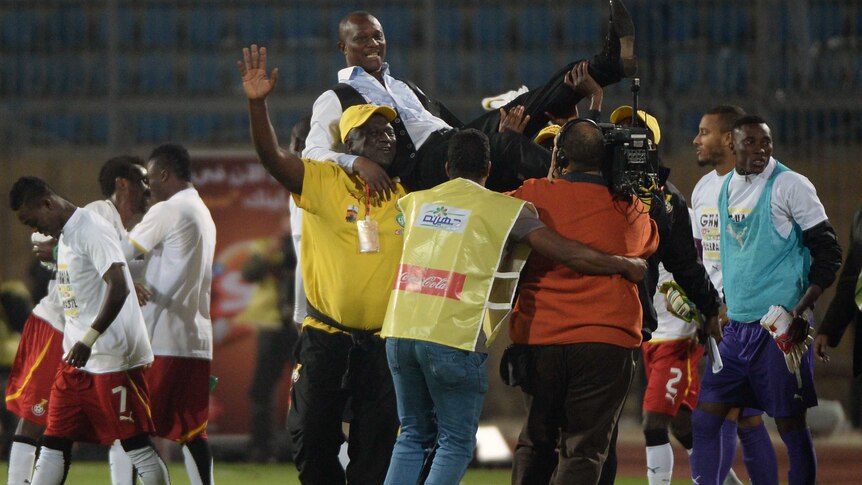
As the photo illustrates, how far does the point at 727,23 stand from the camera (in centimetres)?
1369

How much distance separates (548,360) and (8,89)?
29.2 ft

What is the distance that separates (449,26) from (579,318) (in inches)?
324

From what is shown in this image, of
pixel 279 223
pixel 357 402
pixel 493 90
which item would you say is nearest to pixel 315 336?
pixel 357 402

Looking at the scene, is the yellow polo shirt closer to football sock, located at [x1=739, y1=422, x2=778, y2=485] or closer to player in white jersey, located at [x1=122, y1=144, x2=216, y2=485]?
player in white jersey, located at [x1=122, y1=144, x2=216, y2=485]

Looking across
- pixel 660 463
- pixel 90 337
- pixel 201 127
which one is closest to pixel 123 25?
pixel 201 127

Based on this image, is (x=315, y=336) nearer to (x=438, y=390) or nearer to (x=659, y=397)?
(x=438, y=390)

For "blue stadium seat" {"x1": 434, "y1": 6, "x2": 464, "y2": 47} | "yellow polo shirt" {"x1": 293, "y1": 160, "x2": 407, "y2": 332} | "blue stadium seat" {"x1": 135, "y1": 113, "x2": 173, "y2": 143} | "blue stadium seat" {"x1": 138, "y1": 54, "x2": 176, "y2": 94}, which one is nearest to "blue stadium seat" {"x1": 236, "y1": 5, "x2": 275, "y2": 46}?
"blue stadium seat" {"x1": 138, "y1": 54, "x2": 176, "y2": 94}

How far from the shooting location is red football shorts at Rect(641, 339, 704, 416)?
8188 mm

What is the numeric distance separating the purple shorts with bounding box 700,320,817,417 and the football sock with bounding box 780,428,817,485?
132mm

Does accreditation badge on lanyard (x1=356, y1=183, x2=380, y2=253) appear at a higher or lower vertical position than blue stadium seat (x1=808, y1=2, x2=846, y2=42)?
lower

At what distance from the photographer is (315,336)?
6434mm

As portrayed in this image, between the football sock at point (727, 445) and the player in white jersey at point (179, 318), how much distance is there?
2884 mm

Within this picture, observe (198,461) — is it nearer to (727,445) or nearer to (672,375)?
(672,375)

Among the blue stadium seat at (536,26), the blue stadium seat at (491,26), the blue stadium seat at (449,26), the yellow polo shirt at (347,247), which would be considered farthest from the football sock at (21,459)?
the blue stadium seat at (536,26)
